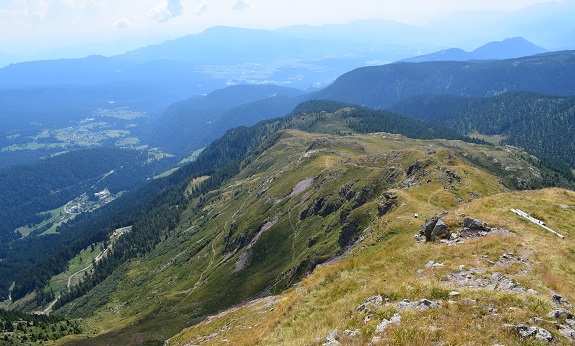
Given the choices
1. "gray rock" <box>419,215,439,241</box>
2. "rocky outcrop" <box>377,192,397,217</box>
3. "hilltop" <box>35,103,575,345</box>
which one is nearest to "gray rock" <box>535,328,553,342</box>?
"hilltop" <box>35,103,575,345</box>

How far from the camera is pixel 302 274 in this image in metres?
91.4

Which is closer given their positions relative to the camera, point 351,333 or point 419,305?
point 351,333

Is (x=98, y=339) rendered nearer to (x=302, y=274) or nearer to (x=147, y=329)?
(x=147, y=329)

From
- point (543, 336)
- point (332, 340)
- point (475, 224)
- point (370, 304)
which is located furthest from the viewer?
point (475, 224)

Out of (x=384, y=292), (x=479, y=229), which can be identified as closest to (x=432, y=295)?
(x=384, y=292)

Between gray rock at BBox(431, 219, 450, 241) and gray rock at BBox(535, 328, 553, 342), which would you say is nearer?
gray rock at BBox(535, 328, 553, 342)

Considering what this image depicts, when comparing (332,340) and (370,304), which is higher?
(332,340)

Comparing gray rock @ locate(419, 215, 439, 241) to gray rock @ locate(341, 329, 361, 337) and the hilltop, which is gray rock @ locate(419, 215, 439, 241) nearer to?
the hilltop

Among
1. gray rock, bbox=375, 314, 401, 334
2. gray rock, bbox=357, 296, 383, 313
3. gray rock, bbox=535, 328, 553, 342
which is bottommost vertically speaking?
gray rock, bbox=357, 296, 383, 313

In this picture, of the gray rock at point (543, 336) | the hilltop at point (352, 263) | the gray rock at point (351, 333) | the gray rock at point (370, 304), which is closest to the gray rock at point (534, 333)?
the gray rock at point (543, 336)

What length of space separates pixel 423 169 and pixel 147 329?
99.1 meters

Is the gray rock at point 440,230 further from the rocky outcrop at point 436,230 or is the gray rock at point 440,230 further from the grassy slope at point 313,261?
the grassy slope at point 313,261

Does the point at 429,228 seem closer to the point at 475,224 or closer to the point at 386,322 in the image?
the point at 475,224

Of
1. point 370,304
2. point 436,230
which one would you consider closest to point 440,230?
point 436,230
